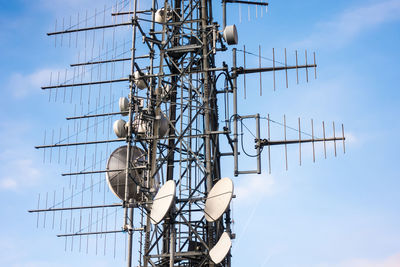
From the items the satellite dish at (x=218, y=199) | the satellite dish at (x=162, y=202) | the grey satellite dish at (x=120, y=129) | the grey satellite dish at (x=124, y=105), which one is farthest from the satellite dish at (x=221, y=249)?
the grey satellite dish at (x=124, y=105)

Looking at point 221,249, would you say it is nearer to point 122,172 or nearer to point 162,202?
point 162,202

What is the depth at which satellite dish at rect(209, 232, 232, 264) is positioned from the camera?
22844 millimetres

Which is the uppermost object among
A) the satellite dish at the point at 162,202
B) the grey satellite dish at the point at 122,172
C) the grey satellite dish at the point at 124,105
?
the grey satellite dish at the point at 124,105

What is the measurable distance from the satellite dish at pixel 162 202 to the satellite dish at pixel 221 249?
203cm

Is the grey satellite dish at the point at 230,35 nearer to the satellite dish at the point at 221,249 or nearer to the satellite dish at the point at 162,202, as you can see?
the satellite dish at the point at 162,202

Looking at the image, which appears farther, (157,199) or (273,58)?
(273,58)

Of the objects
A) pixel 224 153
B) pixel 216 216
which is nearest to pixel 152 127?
pixel 224 153

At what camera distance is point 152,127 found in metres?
26.6

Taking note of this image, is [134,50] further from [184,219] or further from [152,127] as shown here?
[184,219]

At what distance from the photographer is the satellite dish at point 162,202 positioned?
23.2 m

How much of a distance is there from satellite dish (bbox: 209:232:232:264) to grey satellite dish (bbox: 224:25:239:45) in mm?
7481

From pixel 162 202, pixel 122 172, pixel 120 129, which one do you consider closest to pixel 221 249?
pixel 162 202

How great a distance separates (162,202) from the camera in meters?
23.4

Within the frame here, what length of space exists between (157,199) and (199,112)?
12.8 feet
